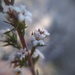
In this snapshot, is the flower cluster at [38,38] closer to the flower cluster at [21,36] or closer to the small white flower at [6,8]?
the flower cluster at [21,36]

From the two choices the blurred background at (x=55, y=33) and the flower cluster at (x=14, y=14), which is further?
the blurred background at (x=55, y=33)

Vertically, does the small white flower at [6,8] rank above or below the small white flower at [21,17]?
above

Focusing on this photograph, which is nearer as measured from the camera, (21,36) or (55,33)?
(21,36)

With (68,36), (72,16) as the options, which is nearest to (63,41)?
(68,36)

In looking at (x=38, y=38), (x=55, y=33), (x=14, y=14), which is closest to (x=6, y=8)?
(x=14, y=14)

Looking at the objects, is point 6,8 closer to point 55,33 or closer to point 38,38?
point 38,38

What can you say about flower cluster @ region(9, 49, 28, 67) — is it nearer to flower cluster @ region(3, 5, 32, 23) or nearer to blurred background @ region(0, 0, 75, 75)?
flower cluster @ region(3, 5, 32, 23)

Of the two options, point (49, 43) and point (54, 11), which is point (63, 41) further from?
point (54, 11)

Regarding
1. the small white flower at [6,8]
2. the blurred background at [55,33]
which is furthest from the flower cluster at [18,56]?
the blurred background at [55,33]

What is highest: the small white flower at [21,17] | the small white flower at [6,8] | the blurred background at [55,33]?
the small white flower at [6,8]
